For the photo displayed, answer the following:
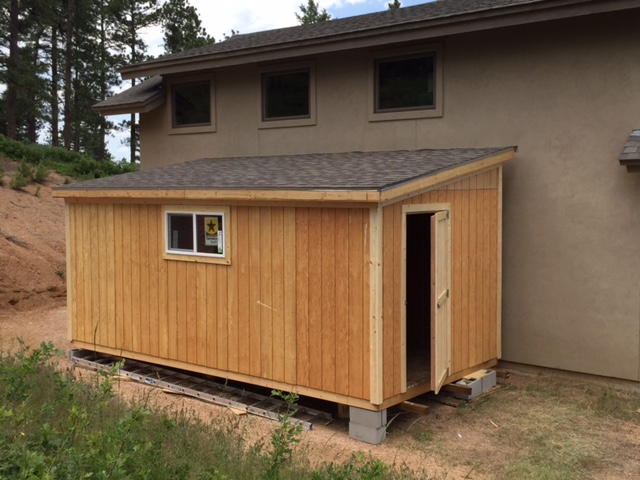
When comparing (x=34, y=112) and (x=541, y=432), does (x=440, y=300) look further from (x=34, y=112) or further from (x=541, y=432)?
(x=34, y=112)

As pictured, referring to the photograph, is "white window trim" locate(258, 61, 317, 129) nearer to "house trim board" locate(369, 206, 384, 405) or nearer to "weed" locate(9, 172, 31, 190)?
"house trim board" locate(369, 206, 384, 405)

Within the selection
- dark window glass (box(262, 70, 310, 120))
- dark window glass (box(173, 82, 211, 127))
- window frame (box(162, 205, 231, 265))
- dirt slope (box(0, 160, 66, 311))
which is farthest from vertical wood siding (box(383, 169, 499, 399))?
dirt slope (box(0, 160, 66, 311))

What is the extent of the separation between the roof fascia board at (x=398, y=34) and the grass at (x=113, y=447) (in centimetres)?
578

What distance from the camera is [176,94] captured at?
12031 mm

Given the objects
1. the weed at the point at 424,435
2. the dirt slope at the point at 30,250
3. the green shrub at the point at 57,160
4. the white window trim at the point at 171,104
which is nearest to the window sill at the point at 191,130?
the white window trim at the point at 171,104

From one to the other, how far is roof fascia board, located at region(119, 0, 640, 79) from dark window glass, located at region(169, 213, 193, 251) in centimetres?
355

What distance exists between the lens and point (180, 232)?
7.99 m

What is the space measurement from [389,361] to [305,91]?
5.61 metres

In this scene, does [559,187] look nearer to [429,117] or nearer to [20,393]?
[429,117]

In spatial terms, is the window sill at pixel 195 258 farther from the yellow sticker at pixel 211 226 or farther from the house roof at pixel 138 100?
the house roof at pixel 138 100

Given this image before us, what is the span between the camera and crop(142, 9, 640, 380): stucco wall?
25.4 ft

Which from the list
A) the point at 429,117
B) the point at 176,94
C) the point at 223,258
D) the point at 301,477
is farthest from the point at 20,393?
the point at 176,94

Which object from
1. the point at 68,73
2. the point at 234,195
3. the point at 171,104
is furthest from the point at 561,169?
the point at 68,73

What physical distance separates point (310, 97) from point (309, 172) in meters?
3.00
